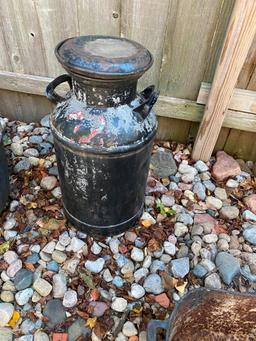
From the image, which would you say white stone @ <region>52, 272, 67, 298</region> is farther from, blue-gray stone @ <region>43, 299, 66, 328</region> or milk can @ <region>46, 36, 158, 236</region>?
milk can @ <region>46, 36, 158, 236</region>

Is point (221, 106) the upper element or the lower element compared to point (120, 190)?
upper

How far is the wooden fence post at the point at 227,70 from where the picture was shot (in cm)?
163

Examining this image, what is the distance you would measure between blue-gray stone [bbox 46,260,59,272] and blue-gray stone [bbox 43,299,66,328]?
17cm

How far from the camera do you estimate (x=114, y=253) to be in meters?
1.81

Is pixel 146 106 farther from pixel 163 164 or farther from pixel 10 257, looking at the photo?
pixel 10 257

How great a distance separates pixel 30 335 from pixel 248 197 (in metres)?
1.59

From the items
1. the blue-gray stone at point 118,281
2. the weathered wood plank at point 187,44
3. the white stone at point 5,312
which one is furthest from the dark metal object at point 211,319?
the weathered wood plank at point 187,44

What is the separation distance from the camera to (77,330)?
4.96 ft

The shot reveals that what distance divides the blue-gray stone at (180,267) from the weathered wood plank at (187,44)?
44.4 inches

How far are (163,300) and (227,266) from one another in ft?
1.39

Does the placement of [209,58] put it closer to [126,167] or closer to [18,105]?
[126,167]

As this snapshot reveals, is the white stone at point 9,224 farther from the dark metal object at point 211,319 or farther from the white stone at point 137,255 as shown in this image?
the dark metal object at point 211,319

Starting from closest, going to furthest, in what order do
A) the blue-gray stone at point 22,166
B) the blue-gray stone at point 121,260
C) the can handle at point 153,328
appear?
the can handle at point 153,328
the blue-gray stone at point 121,260
the blue-gray stone at point 22,166

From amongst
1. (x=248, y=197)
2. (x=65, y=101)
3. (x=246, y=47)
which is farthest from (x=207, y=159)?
(x=65, y=101)
